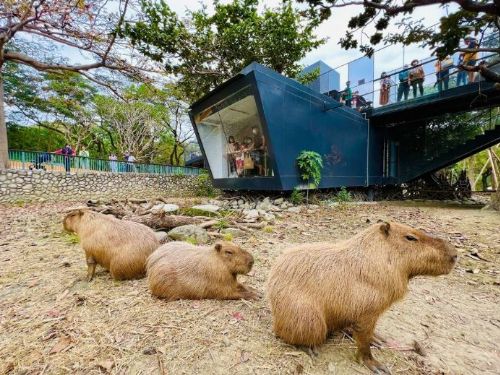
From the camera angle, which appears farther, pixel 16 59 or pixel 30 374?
pixel 16 59

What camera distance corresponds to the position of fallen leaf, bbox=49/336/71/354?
1680 millimetres

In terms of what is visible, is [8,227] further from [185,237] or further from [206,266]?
[206,266]

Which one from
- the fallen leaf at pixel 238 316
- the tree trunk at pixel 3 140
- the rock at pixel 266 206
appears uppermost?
the tree trunk at pixel 3 140

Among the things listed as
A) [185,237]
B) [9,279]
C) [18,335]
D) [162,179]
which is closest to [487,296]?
[185,237]

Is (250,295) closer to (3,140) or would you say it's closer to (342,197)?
(342,197)

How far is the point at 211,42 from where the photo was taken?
402 inches

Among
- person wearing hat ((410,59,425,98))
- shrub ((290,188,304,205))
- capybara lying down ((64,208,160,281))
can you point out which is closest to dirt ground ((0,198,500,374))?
capybara lying down ((64,208,160,281))

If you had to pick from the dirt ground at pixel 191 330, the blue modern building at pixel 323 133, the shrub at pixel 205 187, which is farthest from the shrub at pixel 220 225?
the shrub at pixel 205 187

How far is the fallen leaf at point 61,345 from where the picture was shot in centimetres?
168

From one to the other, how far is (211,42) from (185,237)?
9.16 meters

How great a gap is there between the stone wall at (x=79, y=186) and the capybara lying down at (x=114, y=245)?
1131 cm

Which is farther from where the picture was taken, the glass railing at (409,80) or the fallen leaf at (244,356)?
the glass railing at (409,80)

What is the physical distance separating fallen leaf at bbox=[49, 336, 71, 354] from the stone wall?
12.3 m

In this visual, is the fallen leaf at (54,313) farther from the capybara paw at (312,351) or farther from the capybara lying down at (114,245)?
the capybara paw at (312,351)
